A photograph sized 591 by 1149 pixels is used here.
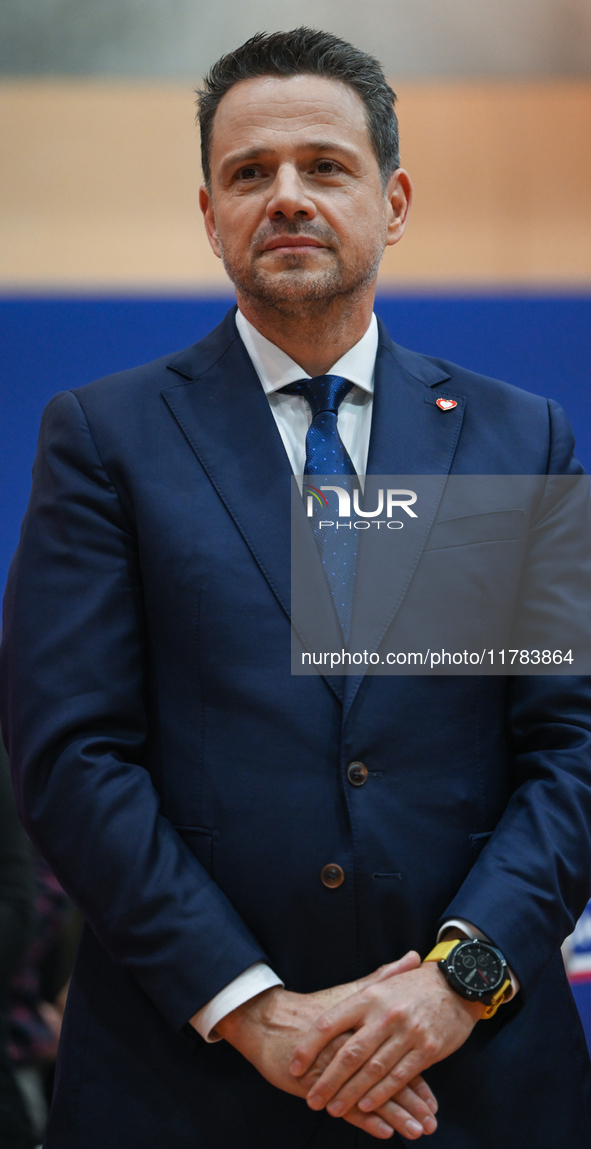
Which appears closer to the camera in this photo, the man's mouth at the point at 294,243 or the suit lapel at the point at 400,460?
the suit lapel at the point at 400,460

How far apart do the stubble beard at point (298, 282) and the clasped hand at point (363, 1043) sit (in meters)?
0.98

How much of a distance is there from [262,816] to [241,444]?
54 centimetres

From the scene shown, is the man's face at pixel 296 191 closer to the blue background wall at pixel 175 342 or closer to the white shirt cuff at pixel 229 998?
the blue background wall at pixel 175 342

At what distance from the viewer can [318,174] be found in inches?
63.3

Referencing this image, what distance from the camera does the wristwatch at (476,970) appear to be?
1.31 metres

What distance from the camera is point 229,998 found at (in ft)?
4.25

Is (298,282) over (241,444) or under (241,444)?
over

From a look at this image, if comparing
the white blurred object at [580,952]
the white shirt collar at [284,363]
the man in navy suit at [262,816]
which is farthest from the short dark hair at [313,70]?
the white blurred object at [580,952]

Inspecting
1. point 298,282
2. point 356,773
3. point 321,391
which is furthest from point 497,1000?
point 298,282

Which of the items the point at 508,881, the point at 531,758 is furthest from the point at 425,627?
the point at 508,881

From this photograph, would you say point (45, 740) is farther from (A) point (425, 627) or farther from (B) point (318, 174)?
(B) point (318, 174)

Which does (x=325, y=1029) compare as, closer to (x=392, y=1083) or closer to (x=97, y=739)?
(x=392, y=1083)

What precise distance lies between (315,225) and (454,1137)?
1322 mm

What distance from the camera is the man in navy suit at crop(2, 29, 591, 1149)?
131 cm
